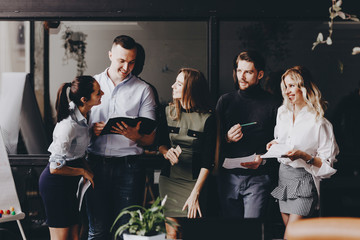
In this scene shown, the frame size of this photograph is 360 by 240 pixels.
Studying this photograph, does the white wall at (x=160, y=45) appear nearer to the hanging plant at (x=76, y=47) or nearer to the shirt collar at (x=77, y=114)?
the hanging plant at (x=76, y=47)

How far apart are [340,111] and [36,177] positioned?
3145 millimetres

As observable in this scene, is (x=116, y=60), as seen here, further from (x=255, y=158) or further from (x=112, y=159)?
(x=255, y=158)

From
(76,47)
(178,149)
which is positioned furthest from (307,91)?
(76,47)

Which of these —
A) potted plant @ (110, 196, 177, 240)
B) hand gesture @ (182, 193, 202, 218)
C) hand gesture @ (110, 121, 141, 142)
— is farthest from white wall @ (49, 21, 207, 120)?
potted plant @ (110, 196, 177, 240)

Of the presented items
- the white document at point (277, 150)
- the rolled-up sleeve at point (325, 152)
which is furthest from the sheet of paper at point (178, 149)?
the rolled-up sleeve at point (325, 152)

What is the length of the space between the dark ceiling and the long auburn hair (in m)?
1.11

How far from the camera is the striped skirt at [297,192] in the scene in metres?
3.75

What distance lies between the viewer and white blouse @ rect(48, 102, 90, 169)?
365 cm

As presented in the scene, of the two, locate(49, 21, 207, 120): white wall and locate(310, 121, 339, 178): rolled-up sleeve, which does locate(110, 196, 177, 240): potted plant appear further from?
locate(49, 21, 207, 120): white wall

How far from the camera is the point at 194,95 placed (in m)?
3.75

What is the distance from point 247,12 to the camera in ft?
15.2

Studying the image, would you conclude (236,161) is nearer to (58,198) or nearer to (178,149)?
(178,149)

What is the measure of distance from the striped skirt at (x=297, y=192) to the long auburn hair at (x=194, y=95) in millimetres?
875

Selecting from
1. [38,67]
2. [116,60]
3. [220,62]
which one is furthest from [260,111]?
[38,67]
